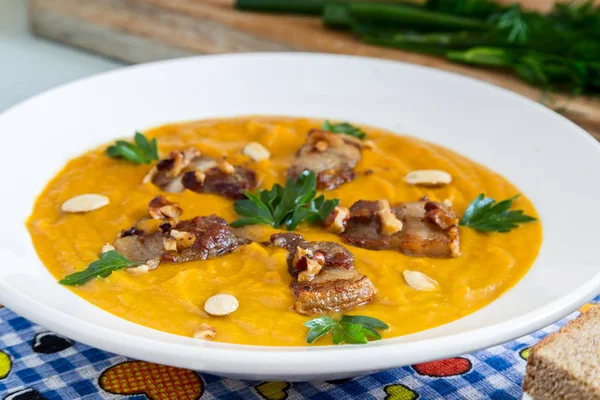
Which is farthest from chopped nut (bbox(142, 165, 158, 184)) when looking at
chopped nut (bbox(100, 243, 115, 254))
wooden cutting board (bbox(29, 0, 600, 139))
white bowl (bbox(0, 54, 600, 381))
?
wooden cutting board (bbox(29, 0, 600, 139))

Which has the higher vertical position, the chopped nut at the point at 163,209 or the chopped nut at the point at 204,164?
the chopped nut at the point at 204,164

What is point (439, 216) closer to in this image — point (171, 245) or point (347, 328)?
point (347, 328)

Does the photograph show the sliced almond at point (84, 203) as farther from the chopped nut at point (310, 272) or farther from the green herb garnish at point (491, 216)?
the green herb garnish at point (491, 216)

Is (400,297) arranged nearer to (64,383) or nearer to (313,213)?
(313,213)

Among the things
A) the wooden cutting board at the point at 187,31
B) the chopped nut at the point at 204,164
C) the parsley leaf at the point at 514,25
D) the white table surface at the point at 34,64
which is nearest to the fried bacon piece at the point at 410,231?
the chopped nut at the point at 204,164

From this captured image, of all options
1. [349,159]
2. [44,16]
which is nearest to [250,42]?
[44,16]

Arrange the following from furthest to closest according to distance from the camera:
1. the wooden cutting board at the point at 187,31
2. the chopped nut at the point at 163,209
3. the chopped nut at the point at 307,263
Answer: the wooden cutting board at the point at 187,31, the chopped nut at the point at 163,209, the chopped nut at the point at 307,263

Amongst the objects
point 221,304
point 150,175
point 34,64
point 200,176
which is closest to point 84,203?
point 150,175
